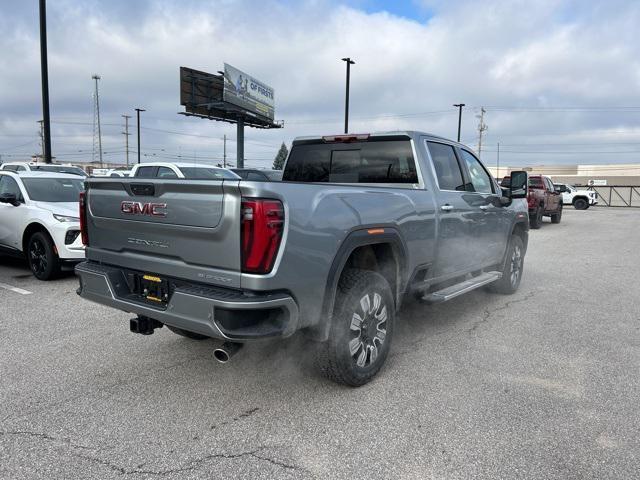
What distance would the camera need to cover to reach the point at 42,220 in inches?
285

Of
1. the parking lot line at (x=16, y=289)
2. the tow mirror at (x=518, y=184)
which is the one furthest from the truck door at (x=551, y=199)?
the parking lot line at (x=16, y=289)

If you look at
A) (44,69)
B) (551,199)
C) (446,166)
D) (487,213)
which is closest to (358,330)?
(446,166)

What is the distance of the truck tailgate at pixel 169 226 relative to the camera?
2920 millimetres

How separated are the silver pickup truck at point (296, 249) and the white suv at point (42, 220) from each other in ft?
11.7

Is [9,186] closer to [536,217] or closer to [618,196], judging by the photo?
[536,217]

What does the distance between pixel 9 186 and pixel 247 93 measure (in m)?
36.4

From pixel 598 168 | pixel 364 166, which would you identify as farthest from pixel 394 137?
pixel 598 168

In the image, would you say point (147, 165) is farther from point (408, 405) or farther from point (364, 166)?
point (408, 405)

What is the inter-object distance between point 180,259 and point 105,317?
2.74 meters

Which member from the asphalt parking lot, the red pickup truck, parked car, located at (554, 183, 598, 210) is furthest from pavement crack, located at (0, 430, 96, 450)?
parked car, located at (554, 183, 598, 210)

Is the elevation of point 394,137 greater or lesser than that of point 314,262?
greater

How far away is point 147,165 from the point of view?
12727mm

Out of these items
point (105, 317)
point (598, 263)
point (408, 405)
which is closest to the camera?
point (408, 405)

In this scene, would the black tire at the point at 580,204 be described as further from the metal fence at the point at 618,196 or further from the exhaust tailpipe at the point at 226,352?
the exhaust tailpipe at the point at 226,352
